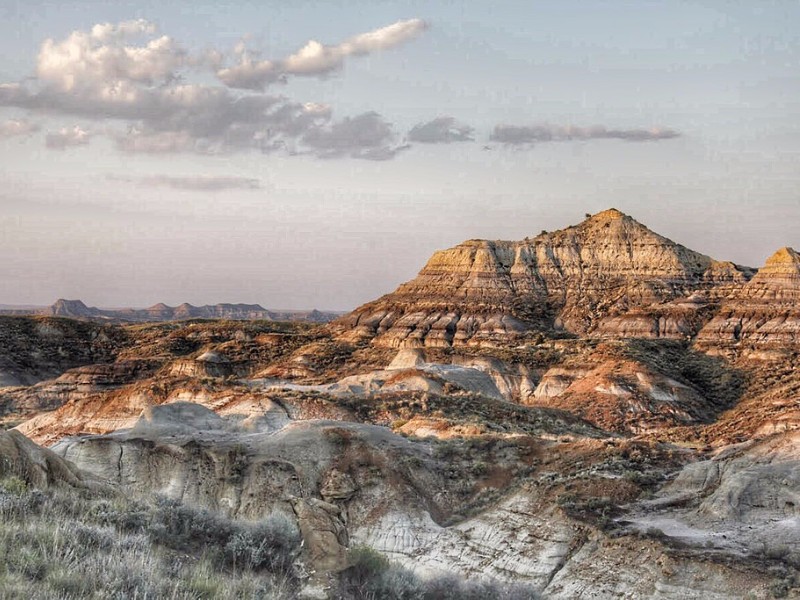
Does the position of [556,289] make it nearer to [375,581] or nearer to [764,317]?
[764,317]

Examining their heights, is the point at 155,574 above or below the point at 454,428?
above

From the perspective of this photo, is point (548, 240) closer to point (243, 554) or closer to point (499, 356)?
point (499, 356)

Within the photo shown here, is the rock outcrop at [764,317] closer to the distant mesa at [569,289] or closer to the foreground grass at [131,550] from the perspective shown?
the distant mesa at [569,289]

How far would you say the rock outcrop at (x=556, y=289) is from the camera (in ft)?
Result: 327

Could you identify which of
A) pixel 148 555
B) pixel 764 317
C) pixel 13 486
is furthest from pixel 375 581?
pixel 764 317

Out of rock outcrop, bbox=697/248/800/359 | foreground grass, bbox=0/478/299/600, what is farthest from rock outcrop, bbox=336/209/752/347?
foreground grass, bbox=0/478/299/600

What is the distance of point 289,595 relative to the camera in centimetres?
1109

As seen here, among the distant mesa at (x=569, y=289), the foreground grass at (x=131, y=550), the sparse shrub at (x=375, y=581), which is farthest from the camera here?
the distant mesa at (x=569, y=289)

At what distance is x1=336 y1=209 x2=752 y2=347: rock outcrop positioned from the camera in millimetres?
99688

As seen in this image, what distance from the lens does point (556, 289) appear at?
11806cm

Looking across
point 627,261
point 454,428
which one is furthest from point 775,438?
point 627,261

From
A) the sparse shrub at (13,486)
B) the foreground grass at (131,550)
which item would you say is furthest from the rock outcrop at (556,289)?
the sparse shrub at (13,486)

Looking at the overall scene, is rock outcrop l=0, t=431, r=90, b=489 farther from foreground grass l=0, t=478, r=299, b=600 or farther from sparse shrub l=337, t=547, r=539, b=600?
sparse shrub l=337, t=547, r=539, b=600

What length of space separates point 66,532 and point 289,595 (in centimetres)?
271
